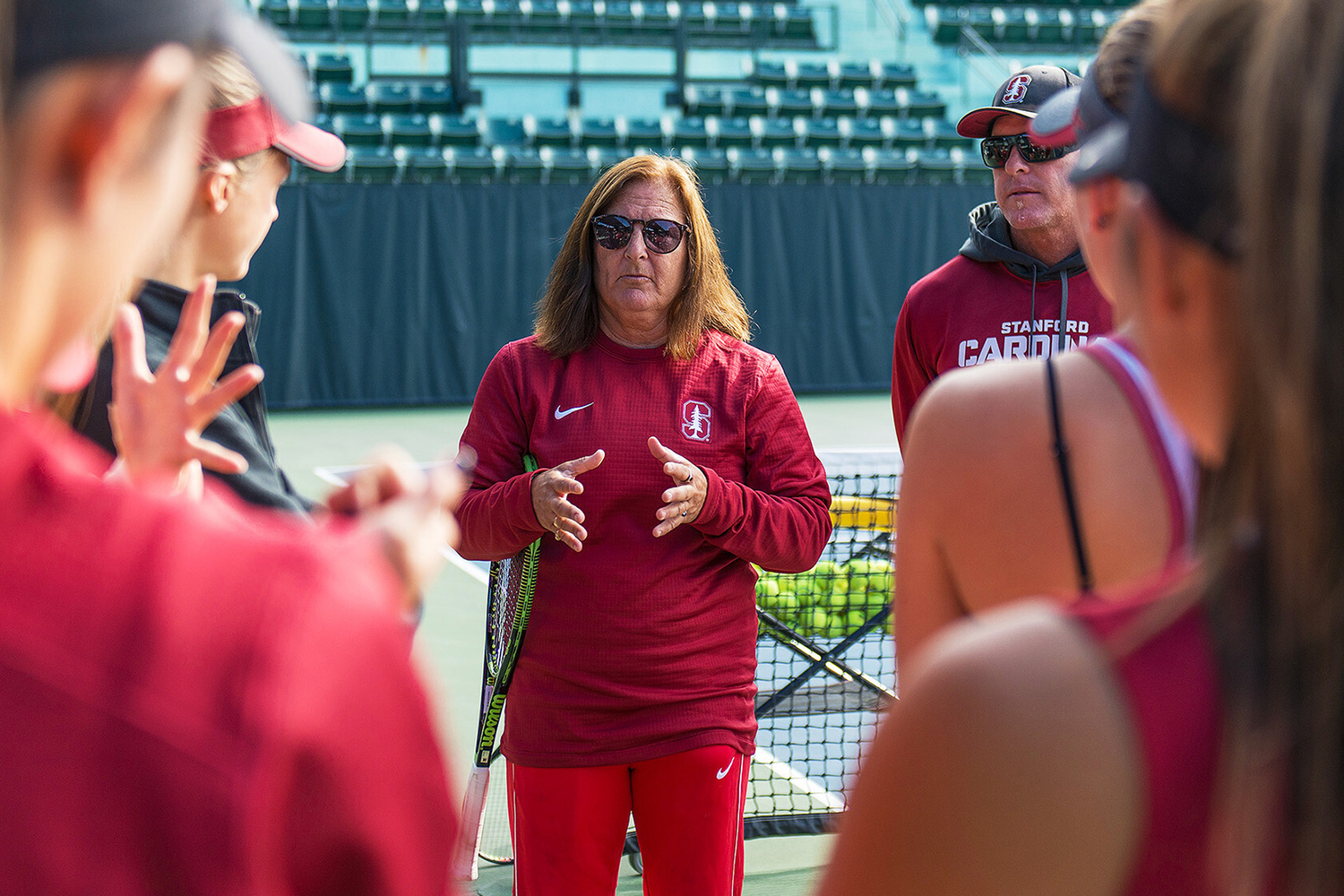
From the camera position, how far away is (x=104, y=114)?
2.11 feet

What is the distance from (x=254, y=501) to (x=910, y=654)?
33.4 inches

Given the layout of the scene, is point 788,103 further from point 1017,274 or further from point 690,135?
point 1017,274

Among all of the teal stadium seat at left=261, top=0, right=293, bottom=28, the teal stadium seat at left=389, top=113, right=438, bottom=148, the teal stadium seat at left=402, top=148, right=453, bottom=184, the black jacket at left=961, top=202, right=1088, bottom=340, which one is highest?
the teal stadium seat at left=261, top=0, right=293, bottom=28

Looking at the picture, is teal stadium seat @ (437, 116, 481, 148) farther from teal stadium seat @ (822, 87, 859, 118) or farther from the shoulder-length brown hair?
the shoulder-length brown hair

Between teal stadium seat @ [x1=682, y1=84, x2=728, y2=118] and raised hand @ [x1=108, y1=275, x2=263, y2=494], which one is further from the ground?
teal stadium seat @ [x1=682, y1=84, x2=728, y2=118]

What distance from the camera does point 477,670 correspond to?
219 inches

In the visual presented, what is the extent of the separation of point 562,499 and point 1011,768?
1.93 m

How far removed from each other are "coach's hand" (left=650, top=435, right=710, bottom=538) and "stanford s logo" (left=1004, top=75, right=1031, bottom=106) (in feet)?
4.58

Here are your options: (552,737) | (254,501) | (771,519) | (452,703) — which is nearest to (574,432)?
(771,519)

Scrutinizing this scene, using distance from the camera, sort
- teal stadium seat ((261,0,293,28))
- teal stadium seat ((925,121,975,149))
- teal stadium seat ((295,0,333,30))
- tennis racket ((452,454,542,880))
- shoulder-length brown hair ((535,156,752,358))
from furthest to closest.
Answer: teal stadium seat ((295,0,333,30)) → teal stadium seat ((261,0,293,28)) → teal stadium seat ((925,121,975,149)) → shoulder-length brown hair ((535,156,752,358)) → tennis racket ((452,454,542,880))

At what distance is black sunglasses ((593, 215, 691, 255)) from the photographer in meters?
2.90

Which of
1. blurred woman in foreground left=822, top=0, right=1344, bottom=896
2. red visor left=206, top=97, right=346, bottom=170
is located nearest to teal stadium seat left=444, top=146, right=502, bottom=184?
red visor left=206, top=97, right=346, bottom=170

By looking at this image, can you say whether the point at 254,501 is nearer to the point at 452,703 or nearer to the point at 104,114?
the point at 104,114

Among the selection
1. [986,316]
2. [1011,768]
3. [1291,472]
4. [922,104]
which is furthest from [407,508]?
[922,104]
